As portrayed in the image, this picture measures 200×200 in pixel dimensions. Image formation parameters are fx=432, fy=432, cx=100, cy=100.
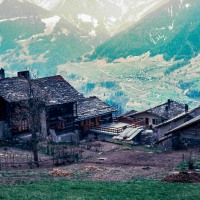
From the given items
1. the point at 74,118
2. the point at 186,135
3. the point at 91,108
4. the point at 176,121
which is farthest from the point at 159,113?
the point at 186,135

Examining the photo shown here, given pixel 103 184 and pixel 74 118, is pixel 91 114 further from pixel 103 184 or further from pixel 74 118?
pixel 103 184

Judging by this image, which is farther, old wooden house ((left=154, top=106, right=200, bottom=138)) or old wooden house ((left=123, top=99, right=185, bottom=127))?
old wooden house ((left=123, top=99, right=185, bottom=127))

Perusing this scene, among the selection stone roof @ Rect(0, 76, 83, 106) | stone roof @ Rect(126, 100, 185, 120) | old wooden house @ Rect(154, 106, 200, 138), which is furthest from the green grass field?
stone roof @ Rect(126, 100, 185, 120)

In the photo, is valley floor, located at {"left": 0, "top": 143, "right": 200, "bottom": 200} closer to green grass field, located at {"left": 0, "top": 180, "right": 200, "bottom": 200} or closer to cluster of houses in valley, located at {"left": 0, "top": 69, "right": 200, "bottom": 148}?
green grass field, located at {"left": 0, "top": 180, "right": 200, "bottom": 200}

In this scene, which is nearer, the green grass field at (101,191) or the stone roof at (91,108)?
the green grass field at (101,191)

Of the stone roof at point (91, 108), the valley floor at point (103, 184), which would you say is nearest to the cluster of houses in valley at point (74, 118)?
the stone roof at point (91, 108)

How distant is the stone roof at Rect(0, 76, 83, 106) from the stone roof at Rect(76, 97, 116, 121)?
670 centimetres

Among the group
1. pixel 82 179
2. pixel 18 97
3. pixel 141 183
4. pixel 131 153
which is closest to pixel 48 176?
pixel 82 179

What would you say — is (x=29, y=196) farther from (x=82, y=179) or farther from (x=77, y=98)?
(x=77, y=98)

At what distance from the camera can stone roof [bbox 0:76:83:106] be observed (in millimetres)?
55844

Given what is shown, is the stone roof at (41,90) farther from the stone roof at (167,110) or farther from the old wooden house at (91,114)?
the stone roof at (167,110)

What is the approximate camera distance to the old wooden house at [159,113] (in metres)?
79.2

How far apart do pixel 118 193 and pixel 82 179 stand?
585cm

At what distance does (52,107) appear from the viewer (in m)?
61.7
